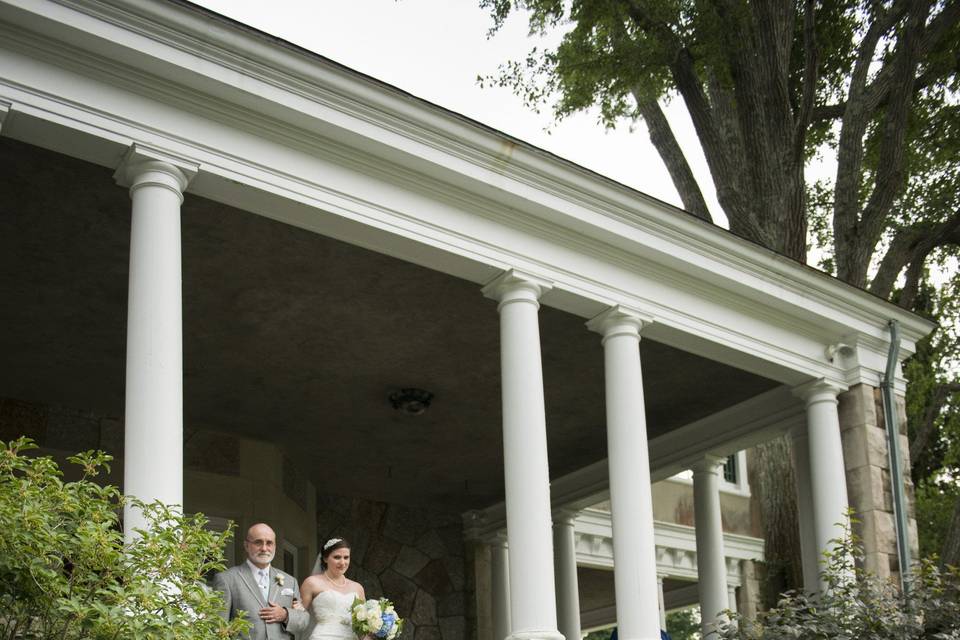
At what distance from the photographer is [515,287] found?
904cm

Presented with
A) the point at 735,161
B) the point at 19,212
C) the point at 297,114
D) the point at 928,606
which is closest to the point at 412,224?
the point at 297,114

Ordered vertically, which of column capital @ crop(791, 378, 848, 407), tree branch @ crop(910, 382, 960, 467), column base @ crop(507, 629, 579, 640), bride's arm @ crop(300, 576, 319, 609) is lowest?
column base @ crop(507, 629, 579, 640)

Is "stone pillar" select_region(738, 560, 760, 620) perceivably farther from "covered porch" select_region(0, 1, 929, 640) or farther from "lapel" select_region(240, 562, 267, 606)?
"lapel" select_region(240, 562, 267, 606)

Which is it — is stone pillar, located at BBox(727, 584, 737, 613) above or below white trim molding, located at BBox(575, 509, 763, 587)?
below

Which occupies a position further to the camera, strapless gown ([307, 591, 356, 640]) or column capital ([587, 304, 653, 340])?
column capital ([587, 304, 653, 340])

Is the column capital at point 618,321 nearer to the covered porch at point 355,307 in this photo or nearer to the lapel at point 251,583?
the covered porch at point 355,307

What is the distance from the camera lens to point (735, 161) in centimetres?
1738

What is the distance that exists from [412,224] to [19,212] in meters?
2.77

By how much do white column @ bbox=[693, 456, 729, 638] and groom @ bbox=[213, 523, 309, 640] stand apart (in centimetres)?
711

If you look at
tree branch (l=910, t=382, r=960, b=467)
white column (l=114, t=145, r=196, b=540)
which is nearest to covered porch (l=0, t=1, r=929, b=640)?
white column (l=114, t=145, r=196, b=540)

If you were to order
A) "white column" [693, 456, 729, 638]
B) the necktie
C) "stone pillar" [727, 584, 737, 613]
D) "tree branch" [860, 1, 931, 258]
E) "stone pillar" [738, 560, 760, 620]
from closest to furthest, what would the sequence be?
the necktie
"white column" [693, 456, 729, 638]
"tree branch" [860, 1, 931, 258]
"stone pillar" [738, 560, 760, 620]
"stone pillar" [727, 584, 737, 613]

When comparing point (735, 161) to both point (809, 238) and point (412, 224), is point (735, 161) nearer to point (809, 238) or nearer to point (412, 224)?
point (809, 238)

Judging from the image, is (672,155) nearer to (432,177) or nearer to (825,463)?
(825,463)

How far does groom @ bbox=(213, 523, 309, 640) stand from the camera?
710 cm
